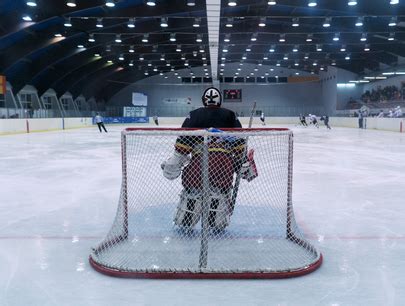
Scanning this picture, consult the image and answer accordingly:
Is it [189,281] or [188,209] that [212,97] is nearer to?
[188,209]

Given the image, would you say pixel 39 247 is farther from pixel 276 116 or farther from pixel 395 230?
pixel 276 116

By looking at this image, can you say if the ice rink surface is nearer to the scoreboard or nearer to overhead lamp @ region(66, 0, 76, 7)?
overhead lamp @ region(66, 0, 76, 7)

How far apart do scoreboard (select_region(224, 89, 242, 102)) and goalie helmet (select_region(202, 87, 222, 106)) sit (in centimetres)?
4273

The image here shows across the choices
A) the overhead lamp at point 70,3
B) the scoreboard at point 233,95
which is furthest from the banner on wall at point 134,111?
the overhead lamp at point 70,3

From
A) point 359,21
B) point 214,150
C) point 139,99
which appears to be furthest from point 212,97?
point 139,99

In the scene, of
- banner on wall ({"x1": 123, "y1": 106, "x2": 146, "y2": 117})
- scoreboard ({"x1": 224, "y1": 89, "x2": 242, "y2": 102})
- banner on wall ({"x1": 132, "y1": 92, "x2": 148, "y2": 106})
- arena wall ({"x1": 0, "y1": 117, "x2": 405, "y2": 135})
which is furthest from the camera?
banner on wall ({"x1": 132, "y1": 92, "x2": 148, "y2": 106})

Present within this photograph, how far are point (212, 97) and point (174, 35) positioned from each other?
22219mm

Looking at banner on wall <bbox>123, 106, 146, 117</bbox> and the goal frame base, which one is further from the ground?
banner on wall <bbox>123, 106, 146, 117</bbox>

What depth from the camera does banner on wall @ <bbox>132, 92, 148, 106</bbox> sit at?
46531mm

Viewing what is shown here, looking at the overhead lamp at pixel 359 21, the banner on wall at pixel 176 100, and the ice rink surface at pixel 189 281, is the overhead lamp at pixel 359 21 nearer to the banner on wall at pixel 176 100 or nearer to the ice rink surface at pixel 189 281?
the ice rink surface at pixel 189 281

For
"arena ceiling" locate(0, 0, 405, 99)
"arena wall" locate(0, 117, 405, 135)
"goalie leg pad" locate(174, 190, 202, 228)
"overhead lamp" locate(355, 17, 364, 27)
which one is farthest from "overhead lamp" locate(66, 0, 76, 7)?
"goalie leg pad" locate(174, 190, 202, 228)


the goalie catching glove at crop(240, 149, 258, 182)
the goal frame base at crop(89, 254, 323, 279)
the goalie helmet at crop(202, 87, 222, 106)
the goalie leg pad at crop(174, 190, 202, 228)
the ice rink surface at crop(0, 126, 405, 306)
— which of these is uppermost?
the goalie helmet at crop(202, 87, 222, 106)

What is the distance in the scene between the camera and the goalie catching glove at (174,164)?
331cm

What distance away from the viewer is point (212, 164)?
319cm
